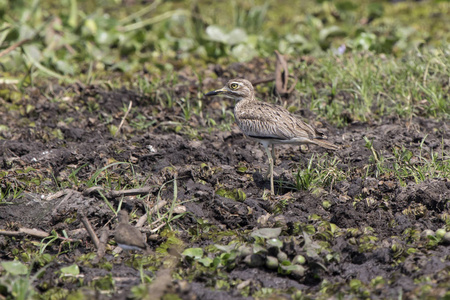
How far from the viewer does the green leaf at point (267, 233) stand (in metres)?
4.29

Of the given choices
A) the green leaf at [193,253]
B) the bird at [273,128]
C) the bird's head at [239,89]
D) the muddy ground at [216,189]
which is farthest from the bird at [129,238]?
the bird's head at [239,89]

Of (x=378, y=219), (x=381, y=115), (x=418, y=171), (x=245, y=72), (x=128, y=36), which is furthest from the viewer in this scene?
(x=128, y=36)

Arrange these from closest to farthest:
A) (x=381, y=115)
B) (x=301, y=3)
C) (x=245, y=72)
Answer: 1. (x=381, y=115)
2. (x=245, y=72)
3. (x=301, y=3)

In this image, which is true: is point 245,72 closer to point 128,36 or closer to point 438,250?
point 128,36

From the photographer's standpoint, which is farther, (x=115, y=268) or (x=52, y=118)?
(x=52, y=118)

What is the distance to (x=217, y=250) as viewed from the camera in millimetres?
4422

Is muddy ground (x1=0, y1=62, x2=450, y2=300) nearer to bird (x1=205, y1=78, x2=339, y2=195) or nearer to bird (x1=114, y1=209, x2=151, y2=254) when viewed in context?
bird (x1=114, y1=209, x2=151, y2=254)

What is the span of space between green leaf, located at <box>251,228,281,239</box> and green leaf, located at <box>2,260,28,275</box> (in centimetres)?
158

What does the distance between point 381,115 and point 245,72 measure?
210 cm

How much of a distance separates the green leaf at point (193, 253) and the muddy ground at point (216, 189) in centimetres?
6

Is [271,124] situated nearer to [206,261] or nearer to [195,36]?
[206,261]

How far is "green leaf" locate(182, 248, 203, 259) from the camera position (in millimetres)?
4277

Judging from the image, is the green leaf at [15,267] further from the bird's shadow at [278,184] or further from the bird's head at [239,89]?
the bird's head at [239,89]

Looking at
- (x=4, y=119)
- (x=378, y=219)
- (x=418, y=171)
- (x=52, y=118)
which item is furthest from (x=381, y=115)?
(x=4, y=119)
